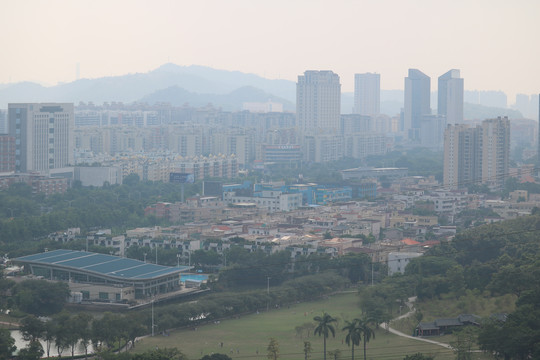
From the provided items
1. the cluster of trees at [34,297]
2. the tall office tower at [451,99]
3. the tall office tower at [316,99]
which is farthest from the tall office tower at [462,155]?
the tall office tower at [451,99]

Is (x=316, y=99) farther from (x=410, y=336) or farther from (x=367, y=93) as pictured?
(x=410, y=336)

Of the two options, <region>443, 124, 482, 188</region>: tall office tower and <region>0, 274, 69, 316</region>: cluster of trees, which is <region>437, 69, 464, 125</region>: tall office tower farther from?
<region>0, 274, 69, 316</region>: cluster of trees

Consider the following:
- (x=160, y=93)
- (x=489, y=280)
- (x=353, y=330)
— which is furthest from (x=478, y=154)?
(x=160, y=93)

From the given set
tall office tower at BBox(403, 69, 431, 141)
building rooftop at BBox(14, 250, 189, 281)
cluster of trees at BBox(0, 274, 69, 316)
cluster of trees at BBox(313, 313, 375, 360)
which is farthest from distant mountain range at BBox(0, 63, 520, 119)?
cluster of trees at BBox(313, 313, 375, 360)

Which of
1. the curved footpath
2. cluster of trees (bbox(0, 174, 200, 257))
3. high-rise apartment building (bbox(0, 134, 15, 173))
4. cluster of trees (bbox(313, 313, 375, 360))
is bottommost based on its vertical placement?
the curved footpath

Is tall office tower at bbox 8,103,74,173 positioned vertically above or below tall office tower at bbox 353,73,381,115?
below

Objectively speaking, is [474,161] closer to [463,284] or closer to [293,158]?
[293,158]
